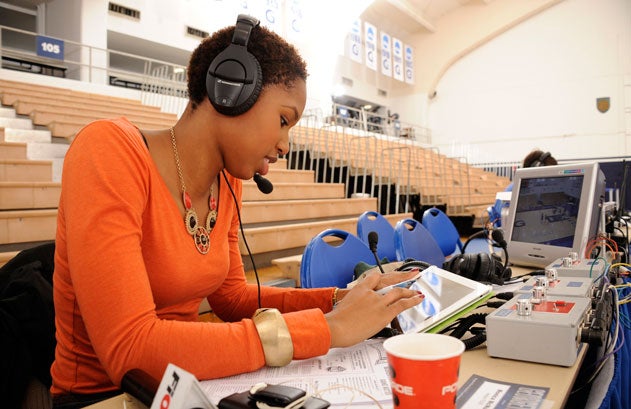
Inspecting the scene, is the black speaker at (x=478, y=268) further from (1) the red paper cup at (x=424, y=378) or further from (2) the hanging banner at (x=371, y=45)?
(2) the hanging banner at (x=371, y=45)

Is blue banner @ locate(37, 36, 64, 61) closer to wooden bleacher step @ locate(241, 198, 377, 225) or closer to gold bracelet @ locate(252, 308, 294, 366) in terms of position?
wooden bleacher step @ locate(241, 198, 377, 225)

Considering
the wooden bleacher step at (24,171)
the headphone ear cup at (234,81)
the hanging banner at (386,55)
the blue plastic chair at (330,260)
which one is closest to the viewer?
the headphone ear cup at (234,81)

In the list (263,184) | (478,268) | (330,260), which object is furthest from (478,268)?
(263,184)

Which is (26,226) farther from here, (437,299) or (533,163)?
(533,163)

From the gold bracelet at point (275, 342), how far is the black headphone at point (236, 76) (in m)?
0.35

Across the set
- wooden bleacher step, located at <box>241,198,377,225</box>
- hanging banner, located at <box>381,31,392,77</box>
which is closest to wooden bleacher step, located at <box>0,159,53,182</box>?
wooden bleacher step, located at <box>241,198,377,225</box>

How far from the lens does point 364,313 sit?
2.25 ft

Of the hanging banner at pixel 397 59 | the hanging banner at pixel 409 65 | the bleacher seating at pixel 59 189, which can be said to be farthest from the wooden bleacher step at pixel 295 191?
the hanging banner at pixel 409 65

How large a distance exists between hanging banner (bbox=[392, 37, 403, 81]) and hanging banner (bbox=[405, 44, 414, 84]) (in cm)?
24

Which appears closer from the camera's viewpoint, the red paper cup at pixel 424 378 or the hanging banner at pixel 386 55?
the red paper cup at pixel 424 378

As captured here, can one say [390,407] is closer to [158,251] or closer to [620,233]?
[158,251]

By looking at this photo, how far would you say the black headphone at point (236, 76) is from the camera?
2.34 ft

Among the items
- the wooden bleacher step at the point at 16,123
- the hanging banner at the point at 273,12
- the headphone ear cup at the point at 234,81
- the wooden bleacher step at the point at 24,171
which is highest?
the hanging banner at the point at 273,12

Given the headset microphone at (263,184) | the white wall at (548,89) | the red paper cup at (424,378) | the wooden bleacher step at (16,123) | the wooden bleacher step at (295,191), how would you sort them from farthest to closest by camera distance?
the white wall at (548,89) < the wooden bleacher step at (16,123) < the wooden bleacher step at (295,191) < the headset microphone at (263,184) < the red paper cup at (424,378)
